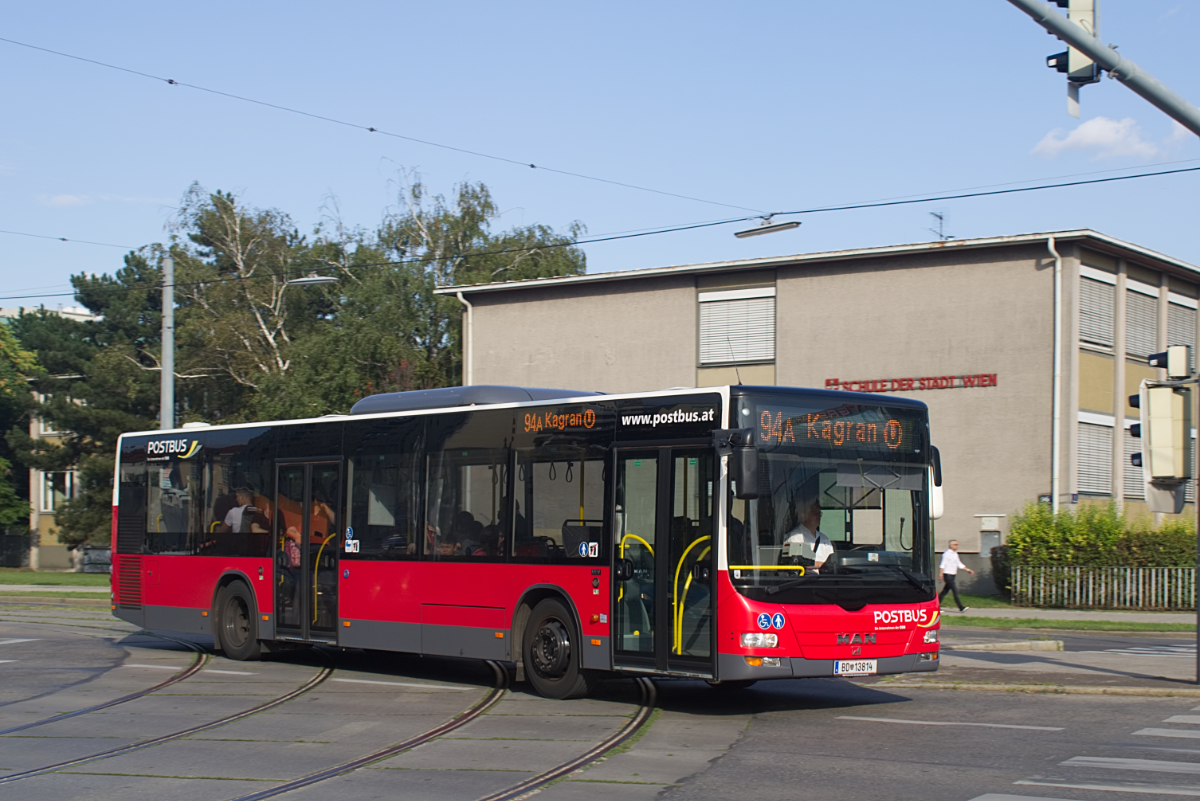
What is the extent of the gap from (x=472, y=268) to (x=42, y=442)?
24835 millimetres

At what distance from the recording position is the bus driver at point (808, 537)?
11.5 m

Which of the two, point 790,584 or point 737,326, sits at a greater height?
point 737,326

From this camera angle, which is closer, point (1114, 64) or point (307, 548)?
point (1114, 64)

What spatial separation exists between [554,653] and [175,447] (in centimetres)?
822

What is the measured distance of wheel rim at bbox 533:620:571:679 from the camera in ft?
42.8

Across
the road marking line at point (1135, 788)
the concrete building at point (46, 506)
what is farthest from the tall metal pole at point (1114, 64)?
the concrete building at point (46, 506)

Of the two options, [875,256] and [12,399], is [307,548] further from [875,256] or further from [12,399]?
[12,399]

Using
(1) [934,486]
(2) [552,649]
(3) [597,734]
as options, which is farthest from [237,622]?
(1) [934,486]

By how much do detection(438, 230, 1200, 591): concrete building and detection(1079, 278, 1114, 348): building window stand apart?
5 centimetres

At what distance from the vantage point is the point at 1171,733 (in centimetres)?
1059

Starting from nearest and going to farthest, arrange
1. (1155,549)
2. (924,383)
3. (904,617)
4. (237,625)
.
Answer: (904,617)
(237,625)
(1155,549)
(924,383)

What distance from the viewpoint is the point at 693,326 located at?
3766 cm

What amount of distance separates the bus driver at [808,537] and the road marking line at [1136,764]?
2860mm

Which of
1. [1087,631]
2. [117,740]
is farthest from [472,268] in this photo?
[117,740]
